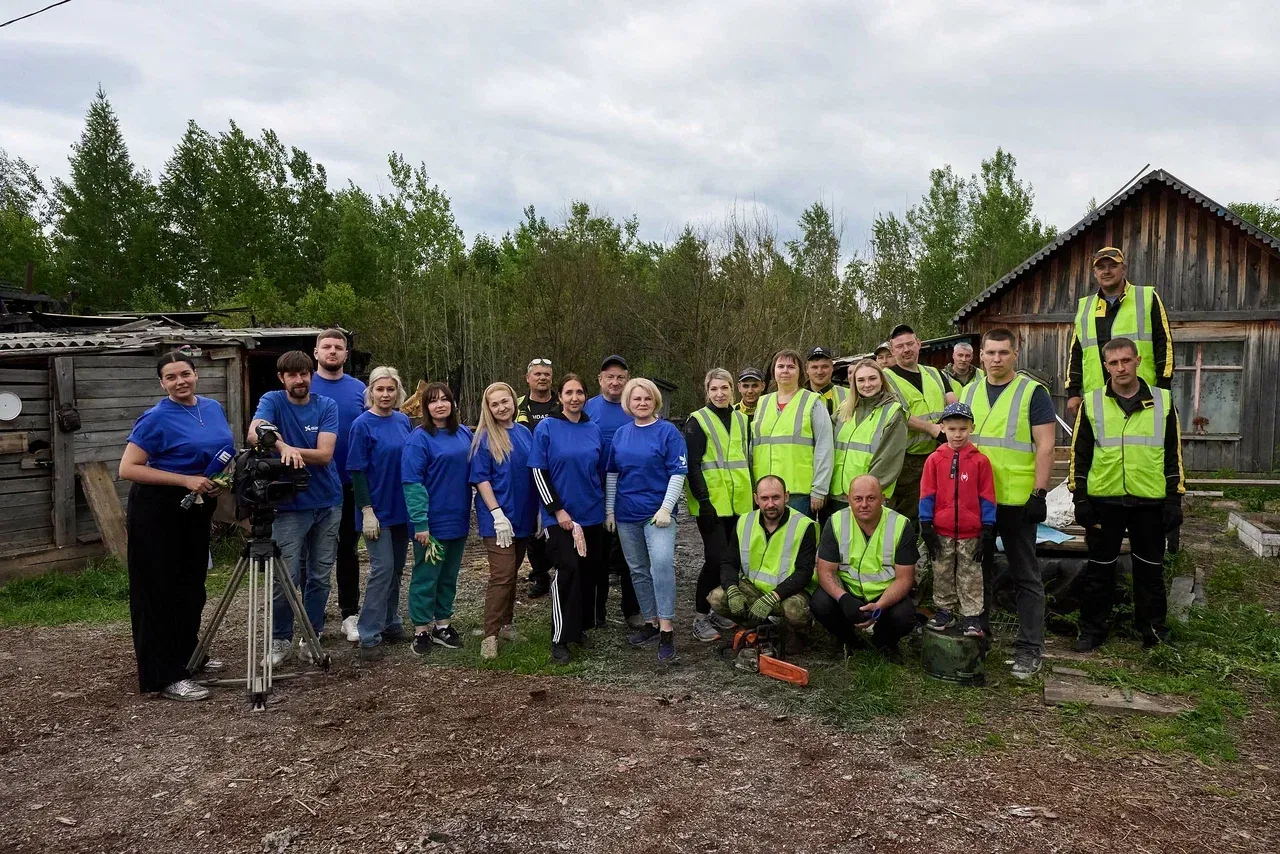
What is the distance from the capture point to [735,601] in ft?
16.1

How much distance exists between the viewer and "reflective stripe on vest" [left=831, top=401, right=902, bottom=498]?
16.8 feet

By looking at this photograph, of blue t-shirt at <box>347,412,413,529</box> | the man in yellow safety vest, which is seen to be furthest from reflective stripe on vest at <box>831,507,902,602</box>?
blue t-shirt at <box>347,412,413,529</box>

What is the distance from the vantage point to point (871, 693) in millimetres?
4316

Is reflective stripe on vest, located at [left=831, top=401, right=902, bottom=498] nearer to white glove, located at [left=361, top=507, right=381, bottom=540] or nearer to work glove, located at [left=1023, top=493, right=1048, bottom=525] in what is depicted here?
work glove, located at [left=1023, top=493, right=1048, bottom=525]

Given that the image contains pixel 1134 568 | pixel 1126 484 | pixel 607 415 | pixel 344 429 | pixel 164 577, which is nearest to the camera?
pixel 164 577

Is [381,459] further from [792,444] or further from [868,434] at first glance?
[868,434]

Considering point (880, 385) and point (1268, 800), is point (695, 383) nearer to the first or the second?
point (880, 385)

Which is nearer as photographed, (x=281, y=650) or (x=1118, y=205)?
(x=281, y=650)

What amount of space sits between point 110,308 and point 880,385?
1456 inches

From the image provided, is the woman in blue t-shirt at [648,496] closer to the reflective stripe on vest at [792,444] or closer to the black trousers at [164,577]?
the reflective stripe on vest at [792,444]

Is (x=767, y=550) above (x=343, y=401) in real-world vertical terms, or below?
below

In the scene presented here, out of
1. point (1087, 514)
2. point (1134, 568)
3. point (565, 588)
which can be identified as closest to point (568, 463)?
point (565, 588)

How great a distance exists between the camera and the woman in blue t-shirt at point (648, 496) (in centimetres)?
508

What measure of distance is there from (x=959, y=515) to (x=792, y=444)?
114 cm
